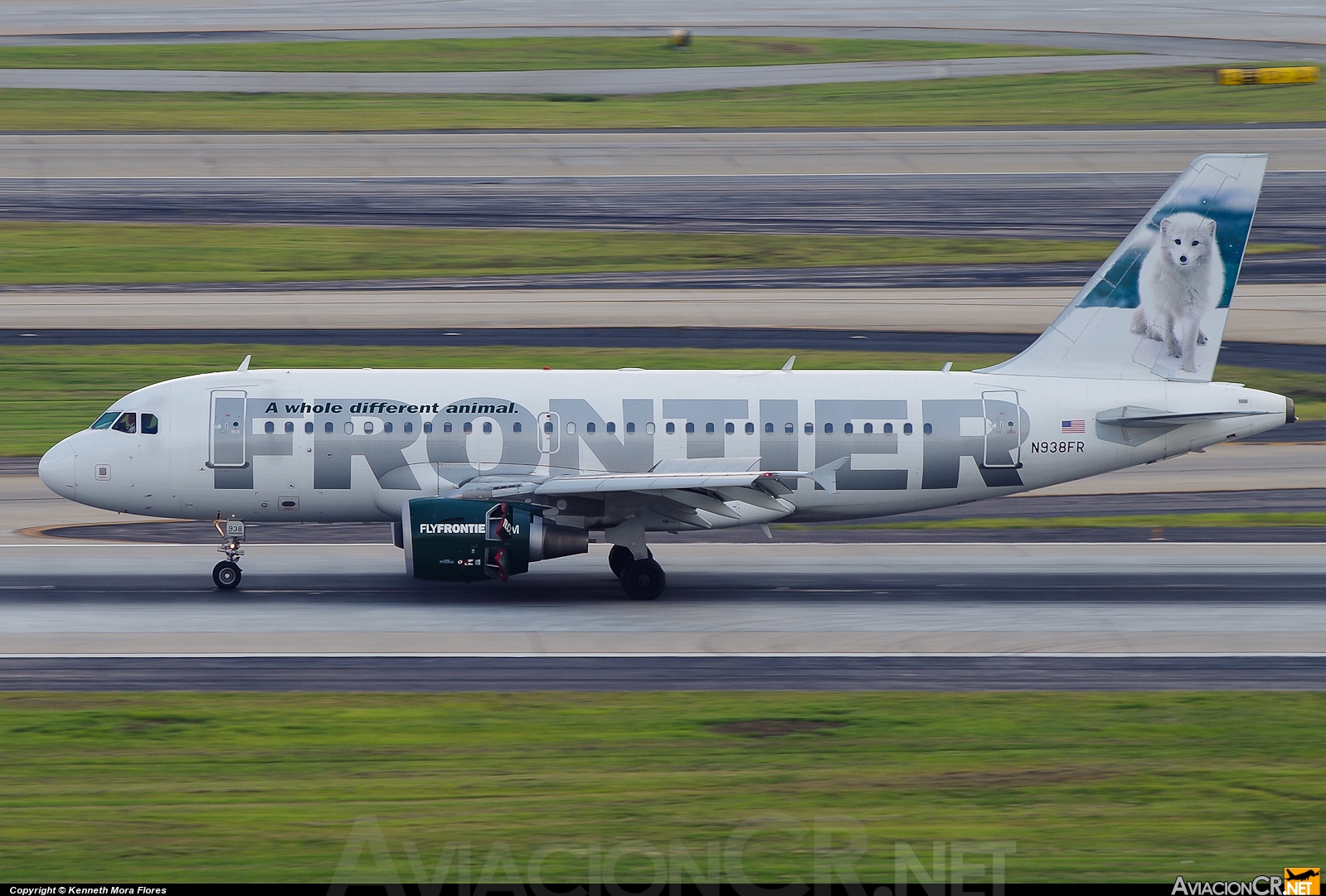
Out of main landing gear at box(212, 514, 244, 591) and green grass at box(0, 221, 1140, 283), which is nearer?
main landing gear at box(212, 514, 244, 591)

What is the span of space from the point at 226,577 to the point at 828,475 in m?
11.8

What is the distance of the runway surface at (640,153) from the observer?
2655 inches

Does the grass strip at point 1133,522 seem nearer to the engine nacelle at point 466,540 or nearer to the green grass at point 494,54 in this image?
the engine nacelle at point 466,540

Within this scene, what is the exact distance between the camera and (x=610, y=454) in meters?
30.8

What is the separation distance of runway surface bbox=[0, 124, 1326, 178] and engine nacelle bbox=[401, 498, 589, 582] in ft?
130

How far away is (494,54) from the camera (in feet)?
297

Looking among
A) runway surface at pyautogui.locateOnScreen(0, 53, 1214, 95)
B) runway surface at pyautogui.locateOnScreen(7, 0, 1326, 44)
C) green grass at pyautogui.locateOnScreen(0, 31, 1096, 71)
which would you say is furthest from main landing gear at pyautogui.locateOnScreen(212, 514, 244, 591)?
runway surface at pyautogui.locateOnScreen(7, 0, 1326, 44)

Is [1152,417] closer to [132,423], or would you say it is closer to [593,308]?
[132,423]

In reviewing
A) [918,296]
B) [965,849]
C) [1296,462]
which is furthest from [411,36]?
[965,849]

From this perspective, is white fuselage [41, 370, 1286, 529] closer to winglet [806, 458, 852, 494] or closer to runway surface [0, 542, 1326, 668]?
winglet [806, 458, 852, 494]

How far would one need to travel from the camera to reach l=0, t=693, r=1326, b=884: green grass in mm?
17750

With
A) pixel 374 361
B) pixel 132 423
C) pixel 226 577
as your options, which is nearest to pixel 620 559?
pixel 226 577

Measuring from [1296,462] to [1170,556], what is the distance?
31.1 ft

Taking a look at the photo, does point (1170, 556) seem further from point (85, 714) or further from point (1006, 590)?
point (85, 714)
